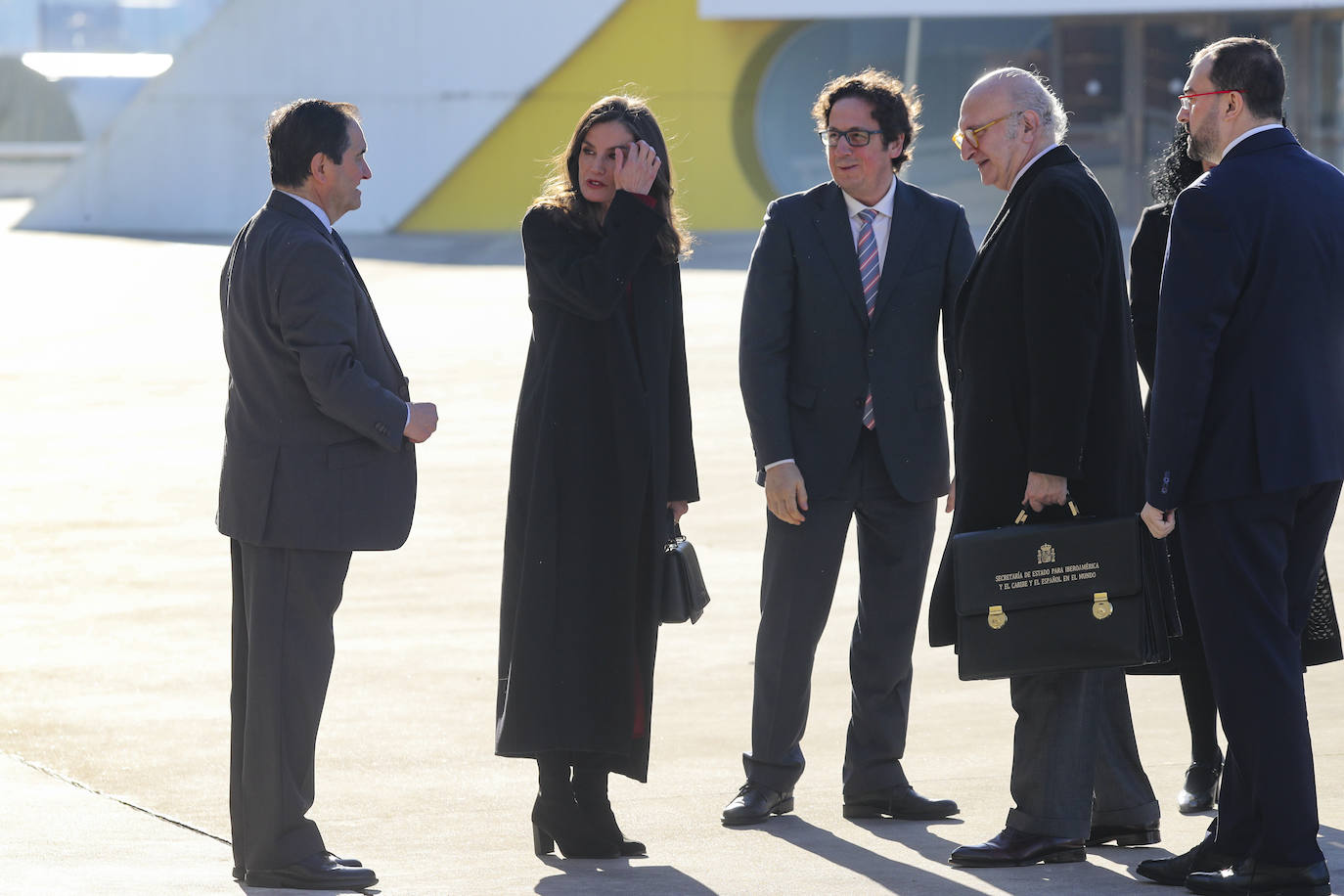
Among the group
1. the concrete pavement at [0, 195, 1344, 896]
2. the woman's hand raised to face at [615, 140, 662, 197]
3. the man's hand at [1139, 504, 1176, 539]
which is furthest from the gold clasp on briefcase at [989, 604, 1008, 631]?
the woman's hand raised to face at [615, 140, 662, 197]

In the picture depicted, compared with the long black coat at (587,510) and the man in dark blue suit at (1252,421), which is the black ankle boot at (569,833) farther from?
the man in dark blue suit at (1252,421)

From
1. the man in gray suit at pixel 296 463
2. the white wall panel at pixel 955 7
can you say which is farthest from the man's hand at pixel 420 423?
the white wall panel at pixel 955 7

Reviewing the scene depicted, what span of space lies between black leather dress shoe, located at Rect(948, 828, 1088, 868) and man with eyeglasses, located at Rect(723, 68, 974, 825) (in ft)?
1.76

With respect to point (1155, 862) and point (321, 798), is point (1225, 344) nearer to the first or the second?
point (1155, 862)

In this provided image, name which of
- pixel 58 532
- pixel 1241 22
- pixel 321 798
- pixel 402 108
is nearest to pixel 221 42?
pixel 402 108

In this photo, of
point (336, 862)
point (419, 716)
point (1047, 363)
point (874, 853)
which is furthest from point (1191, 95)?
point (419, 716)

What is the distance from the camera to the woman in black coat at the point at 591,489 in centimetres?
436

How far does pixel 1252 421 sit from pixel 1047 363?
516 millimetres

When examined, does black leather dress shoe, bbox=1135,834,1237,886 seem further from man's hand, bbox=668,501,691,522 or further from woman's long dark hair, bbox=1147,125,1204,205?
woman's long dark hair, bbox=1147,125,1204,205

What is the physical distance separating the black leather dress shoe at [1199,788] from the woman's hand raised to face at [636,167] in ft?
7.00

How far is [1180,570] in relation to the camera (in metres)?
4.70

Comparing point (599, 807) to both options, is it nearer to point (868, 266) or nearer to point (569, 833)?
point (569, 833)

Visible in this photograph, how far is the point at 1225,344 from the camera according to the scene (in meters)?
3.78

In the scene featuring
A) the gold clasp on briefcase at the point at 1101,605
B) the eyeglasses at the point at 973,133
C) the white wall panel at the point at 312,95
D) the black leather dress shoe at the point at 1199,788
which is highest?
the white wall panel at the point at 312,95
